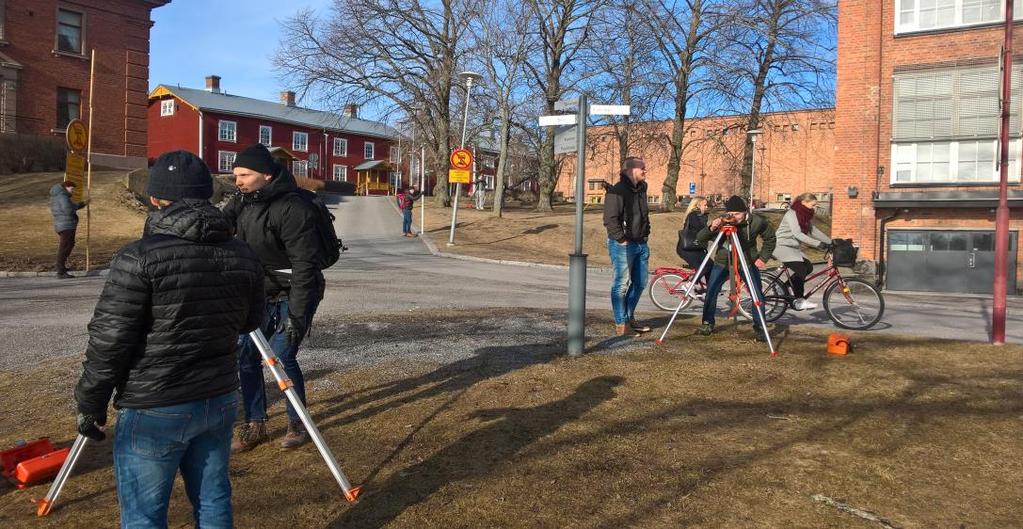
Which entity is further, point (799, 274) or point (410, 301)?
point (410, 301)

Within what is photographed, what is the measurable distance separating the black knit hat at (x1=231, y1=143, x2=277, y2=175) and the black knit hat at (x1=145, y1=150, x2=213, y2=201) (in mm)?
1300

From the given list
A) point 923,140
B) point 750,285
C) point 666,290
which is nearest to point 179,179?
point 750,285

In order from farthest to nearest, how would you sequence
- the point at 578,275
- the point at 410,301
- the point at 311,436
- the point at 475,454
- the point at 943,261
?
the point at 943,261 → the point at 410,301 → the point at 578,275 → the point at 475,454 → the point at 311,436

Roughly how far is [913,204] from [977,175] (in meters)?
1.72

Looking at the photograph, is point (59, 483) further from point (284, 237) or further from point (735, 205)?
point (735, 205)

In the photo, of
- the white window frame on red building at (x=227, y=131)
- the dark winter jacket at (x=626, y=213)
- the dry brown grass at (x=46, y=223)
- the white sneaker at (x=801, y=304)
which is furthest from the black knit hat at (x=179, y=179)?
the white window frame on red building at (x=227, y=131)

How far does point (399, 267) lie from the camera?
1708 cm

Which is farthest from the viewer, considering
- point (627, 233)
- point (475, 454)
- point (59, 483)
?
point (627, 233)

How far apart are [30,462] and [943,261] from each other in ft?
64.3

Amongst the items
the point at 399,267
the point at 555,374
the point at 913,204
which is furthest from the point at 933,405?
the point at 913,204

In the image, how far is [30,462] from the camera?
3699mm

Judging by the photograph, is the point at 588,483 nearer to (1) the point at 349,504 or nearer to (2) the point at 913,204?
(1) the point at 349,504

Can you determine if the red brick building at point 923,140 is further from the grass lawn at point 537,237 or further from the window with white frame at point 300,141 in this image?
the window with white frame at point 300,141

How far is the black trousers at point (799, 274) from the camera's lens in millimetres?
9093
